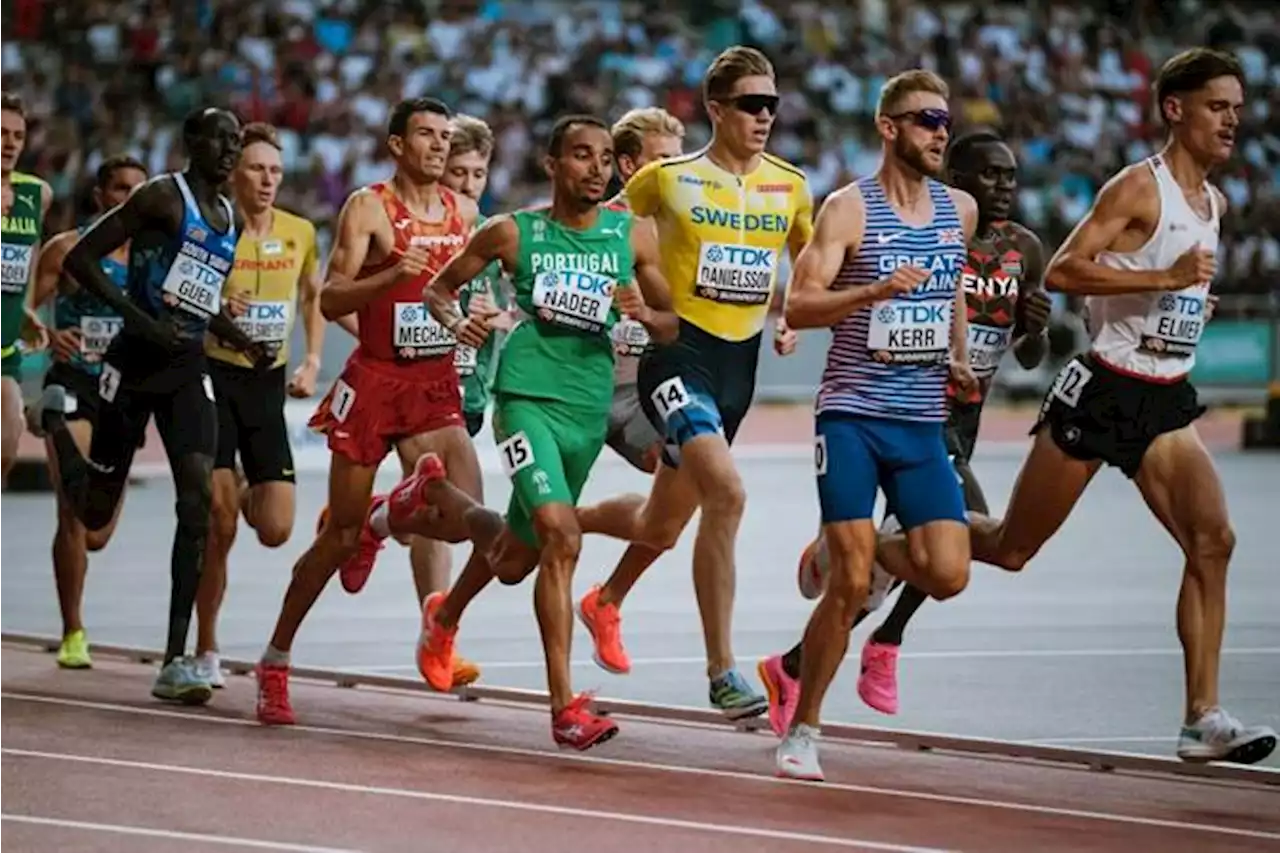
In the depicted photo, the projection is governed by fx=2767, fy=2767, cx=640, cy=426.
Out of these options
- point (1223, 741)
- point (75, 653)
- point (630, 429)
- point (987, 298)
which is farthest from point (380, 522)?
point (1223, 741)

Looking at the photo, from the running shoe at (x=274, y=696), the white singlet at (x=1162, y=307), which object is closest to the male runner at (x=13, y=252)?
the running shoe at (x=274, y=696)

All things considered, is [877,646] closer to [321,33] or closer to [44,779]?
[44,779]

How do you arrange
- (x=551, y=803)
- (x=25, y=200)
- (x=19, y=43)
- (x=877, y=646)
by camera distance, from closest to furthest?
(x=551, y=803) → (x=877, y=646) → (x=25, y=200) → (x=19, y=43)

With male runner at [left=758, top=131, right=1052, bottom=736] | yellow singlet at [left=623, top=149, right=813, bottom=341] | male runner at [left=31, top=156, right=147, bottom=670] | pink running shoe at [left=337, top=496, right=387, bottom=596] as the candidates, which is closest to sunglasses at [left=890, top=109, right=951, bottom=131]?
yellow singlet at [left=623, top=149, right=813, bottom=341]

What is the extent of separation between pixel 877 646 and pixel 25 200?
16.0ft

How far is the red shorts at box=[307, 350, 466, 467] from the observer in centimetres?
1120

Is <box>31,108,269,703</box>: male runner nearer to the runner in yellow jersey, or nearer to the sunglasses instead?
the runner in yellow jersey

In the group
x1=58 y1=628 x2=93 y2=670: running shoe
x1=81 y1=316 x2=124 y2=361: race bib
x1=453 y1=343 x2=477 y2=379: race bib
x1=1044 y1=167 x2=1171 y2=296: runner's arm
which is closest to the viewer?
x1=1044 y1=167 x2=1171 y2=296: runner's arm

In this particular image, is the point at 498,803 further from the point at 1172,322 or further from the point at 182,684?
the point at 1172,322

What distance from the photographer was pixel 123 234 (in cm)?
1169

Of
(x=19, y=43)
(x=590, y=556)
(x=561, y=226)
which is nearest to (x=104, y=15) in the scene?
(x=19, y=43)

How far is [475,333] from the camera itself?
33.0 feet

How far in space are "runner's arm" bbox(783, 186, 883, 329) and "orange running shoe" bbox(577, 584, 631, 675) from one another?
2439mm

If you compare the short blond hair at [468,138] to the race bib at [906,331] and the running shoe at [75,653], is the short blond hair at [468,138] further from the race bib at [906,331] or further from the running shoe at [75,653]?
the race bib at [906,331]
